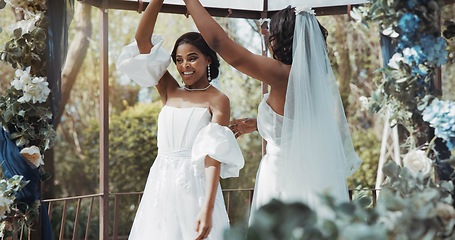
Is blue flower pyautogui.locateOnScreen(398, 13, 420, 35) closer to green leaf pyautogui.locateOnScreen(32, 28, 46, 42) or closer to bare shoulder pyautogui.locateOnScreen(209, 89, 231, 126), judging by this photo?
bare shoulder pyautogui.locateOnScreen(209, 89, 231, 126)

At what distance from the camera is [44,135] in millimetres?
3783

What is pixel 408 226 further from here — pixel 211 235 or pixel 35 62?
pixel 35 62

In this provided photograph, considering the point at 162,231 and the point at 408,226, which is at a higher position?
the point at 408,226

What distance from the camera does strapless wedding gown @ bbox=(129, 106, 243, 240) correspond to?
343 cm

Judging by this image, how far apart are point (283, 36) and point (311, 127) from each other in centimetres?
50

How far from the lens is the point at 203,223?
3.26m

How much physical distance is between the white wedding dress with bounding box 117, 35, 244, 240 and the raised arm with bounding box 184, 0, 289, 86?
35 cm

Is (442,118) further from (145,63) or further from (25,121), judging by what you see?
(25,121)

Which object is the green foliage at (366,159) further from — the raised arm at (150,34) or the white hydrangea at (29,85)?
the white hydrangea at (29,85)

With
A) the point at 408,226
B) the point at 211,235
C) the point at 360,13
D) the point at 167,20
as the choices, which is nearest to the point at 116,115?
the point at 167,20

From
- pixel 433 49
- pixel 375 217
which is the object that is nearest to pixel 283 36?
pixel 433 49

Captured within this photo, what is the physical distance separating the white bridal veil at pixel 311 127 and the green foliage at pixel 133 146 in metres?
6.02

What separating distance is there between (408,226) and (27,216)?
7.78 feet

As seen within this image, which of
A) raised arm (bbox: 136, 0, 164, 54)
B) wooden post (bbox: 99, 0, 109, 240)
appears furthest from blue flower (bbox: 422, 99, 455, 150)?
wooden post (bbox: 99, 0, 109, 240)
